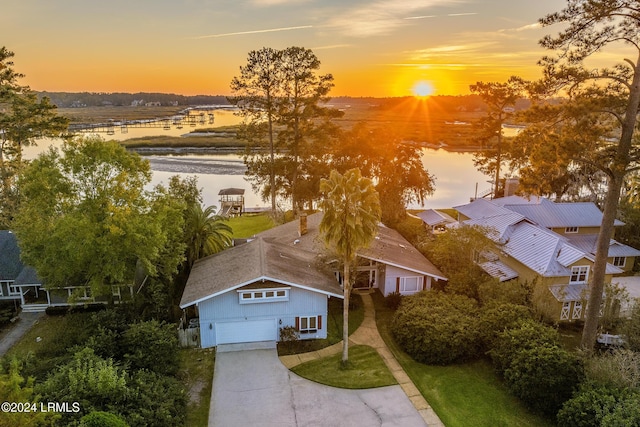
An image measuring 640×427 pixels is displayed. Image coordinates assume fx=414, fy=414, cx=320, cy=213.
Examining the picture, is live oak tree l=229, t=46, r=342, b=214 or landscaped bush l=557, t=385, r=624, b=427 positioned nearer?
landscaped bush l=557, t=385, r=624, b=427

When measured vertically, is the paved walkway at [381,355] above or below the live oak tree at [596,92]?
below

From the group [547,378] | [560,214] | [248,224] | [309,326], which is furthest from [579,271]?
[248,224]

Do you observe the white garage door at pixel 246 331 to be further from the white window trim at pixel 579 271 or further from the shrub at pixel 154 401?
the white window trim at pixel 579 271

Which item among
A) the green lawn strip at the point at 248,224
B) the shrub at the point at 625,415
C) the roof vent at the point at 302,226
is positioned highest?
the roof vent at the point at 302,226

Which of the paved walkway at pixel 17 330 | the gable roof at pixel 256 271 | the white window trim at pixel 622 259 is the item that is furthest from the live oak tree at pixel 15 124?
the white window trim at pixel 622 259

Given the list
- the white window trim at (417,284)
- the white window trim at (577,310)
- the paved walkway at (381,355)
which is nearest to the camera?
the paved walkway at (381,355)

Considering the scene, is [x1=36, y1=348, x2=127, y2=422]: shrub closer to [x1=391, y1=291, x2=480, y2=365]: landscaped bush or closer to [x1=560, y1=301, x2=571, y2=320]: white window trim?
[x1=391, y1=291, x2=480, y2=365]: landscaped bush

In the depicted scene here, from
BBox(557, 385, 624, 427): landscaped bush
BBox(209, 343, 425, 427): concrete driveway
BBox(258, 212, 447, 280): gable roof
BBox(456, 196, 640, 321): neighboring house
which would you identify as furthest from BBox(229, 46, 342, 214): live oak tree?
BBox(557, 385, 624, 427): landscaped bush
